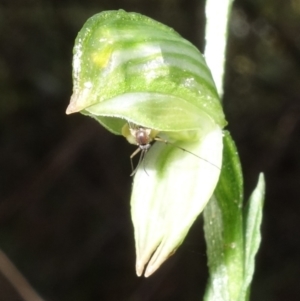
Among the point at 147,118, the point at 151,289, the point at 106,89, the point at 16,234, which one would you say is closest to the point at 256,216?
the point at 147,118

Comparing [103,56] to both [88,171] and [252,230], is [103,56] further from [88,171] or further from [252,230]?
[88,171]

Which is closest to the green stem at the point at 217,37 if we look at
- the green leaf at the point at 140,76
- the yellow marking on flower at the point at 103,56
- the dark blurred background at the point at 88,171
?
the green leaf at the point at 140,76

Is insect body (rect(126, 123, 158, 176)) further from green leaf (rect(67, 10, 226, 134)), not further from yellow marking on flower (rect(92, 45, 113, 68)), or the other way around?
yellow marking on flower (rect(92, 45, 113, 68))

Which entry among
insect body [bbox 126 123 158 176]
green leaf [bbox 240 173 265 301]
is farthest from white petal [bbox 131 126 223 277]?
green leaf [bbox 240 173 265 301]

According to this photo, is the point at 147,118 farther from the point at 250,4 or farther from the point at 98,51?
the point at 250,4

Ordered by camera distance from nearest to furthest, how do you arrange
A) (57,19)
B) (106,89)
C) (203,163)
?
(106,89) < (203,163) < (57,19)

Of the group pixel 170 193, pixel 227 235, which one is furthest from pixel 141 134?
pixel 227 235

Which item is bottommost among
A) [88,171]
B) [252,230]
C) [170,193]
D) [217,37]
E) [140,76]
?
[88,171]
